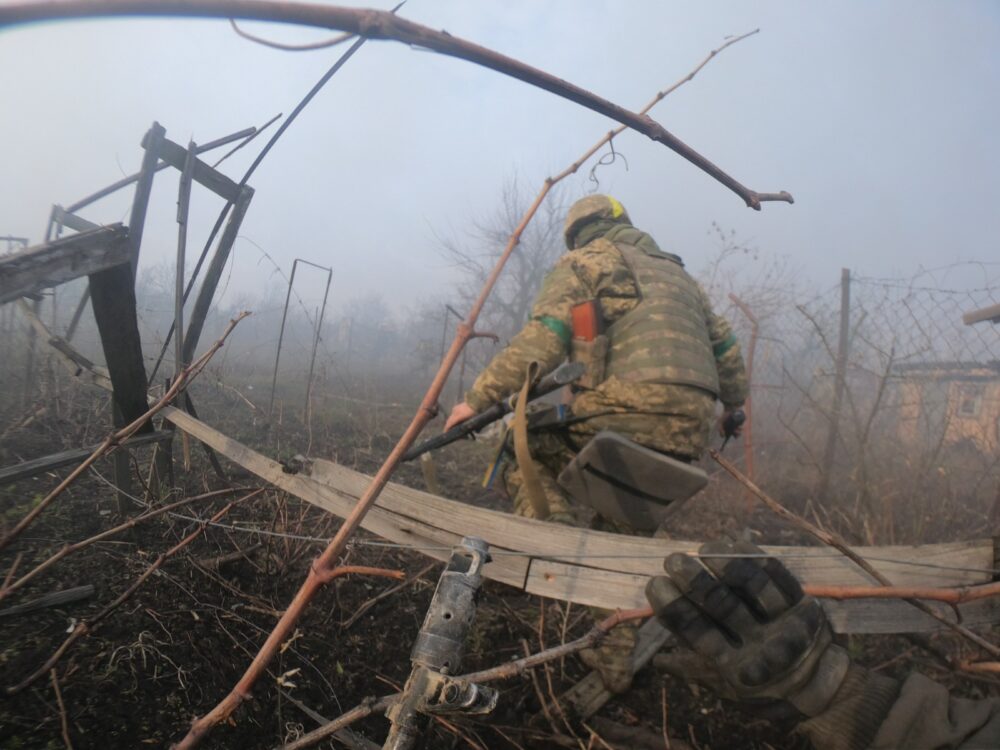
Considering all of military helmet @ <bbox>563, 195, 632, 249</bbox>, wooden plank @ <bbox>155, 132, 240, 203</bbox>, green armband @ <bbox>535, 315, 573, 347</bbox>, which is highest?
military helmet @ <bbox>563, 195, 632, 249</bbox>

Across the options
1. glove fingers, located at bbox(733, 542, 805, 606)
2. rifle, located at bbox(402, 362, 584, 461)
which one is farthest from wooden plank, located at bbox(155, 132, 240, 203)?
glove fingers, located at bbox(733, 542, 805, 606)

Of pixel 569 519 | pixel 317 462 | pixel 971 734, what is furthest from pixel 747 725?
pixel 317 462

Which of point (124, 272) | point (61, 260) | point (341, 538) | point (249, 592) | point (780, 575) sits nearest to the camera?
point (341, 538)

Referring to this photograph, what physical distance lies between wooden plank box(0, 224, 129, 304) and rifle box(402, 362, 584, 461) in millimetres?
1151

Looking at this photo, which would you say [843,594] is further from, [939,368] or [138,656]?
[939,368]

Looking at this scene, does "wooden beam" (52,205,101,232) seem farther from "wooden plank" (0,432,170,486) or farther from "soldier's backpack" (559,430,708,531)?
"soldier's backpack" (559,430,708,531)

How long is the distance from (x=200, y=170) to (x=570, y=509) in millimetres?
2466

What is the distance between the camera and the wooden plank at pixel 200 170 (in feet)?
7.49

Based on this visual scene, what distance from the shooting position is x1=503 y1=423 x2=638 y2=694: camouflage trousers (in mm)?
2164

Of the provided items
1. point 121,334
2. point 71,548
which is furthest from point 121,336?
point 71,548

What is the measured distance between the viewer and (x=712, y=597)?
4.46ft

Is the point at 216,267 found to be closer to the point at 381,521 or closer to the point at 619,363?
the point at 381,521

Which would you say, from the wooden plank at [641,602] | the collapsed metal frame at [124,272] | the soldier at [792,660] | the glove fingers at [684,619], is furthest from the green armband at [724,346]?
the collapsed metal frame at [124,272]

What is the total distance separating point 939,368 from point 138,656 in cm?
524
